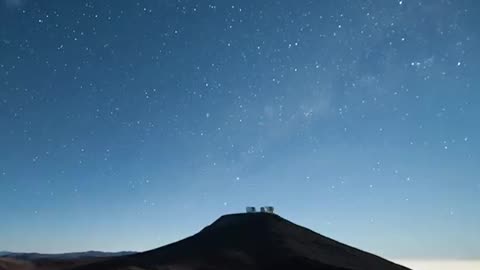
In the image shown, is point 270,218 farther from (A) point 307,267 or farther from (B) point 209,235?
(A) point 307,267

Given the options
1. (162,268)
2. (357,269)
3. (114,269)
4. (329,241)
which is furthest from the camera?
(329,241)

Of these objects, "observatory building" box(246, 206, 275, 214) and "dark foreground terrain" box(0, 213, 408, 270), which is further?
"observatory building" box(246, 206, 275, 214)

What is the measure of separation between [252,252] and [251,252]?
150mm

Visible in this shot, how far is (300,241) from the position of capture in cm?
7450

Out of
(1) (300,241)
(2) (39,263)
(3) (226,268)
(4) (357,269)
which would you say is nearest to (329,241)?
(1) (300,241)

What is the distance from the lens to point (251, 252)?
65.9 m

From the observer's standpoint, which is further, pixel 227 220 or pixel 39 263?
pixel 39 263

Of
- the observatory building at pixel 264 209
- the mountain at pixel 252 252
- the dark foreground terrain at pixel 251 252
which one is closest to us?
the dark foreground terrain at pixel 251 252

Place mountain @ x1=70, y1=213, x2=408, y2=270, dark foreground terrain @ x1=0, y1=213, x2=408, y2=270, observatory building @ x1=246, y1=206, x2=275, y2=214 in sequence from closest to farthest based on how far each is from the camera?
1. dark foreground terrain @ x1=0, y1=213, x2=408, y2=270
2. mountain @ x1=70, y1=213, x2=408, y2=270
3. observatory building @ x1=246, y1=206, x2=275, y2=214

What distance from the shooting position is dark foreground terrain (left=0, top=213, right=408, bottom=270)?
5809 centimetres

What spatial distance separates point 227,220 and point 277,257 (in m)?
22.1

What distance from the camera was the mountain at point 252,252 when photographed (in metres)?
58.2

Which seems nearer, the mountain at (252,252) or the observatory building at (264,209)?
the mountain at (252,252)

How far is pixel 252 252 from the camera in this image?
2594 inches
